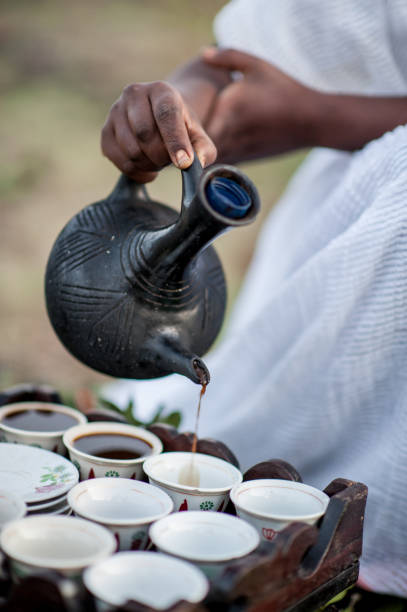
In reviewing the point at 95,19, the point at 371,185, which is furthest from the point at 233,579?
the point at 95,19

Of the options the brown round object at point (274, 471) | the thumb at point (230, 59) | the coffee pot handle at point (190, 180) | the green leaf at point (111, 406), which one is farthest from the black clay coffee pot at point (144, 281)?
the thumb at point (230, 59)

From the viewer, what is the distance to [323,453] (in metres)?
1.58

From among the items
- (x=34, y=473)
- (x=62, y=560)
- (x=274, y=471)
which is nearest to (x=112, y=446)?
(x=34, y=473)

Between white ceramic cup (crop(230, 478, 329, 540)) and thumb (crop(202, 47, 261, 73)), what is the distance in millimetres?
1134

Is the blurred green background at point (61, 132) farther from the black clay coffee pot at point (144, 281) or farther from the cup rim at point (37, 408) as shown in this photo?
the black clay coffee pot at point (144, 281)

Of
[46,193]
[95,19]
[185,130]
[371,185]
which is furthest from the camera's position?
[95,19]

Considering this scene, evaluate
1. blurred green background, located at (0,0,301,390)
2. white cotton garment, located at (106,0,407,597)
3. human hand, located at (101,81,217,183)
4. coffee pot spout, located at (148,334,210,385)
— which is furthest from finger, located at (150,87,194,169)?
blurred green background, located at (0,0,301,390)

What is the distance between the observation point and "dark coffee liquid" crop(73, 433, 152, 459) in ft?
4.13

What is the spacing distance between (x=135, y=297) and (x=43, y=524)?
0.41 m

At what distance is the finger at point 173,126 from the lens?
1131 millimetres

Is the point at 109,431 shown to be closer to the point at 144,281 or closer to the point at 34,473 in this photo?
the point at 34,473

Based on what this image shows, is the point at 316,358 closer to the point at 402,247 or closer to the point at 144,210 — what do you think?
the point at 402,247

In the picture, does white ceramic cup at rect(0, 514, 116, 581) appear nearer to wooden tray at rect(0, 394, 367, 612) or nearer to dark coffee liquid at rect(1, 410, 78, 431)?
wooden tray at rect(0, 394, 367, 612)

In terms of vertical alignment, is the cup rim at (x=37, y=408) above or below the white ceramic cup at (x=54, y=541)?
below
